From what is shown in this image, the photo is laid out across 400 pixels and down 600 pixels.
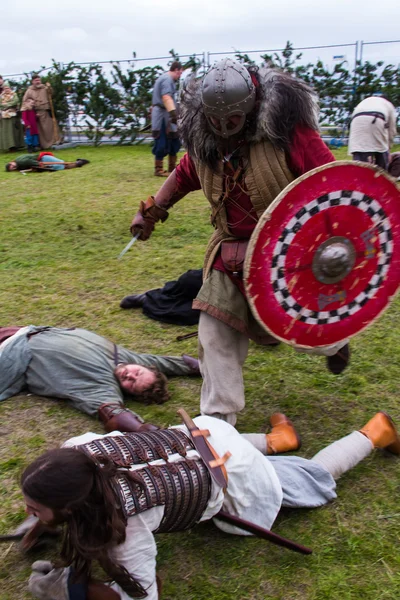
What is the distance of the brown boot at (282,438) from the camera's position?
9.34 ft

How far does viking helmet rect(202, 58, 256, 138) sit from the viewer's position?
8.25 feet

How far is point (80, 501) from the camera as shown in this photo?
178 cm

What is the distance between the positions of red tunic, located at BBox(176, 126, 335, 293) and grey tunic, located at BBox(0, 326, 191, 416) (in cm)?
94

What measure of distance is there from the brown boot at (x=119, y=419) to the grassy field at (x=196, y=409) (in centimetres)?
14

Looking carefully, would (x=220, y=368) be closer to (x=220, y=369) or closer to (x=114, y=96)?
(x=220, y=369)

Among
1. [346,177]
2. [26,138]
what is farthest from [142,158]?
[346,177]

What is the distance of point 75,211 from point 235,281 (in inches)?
206

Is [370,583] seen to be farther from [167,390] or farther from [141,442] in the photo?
[167,390]

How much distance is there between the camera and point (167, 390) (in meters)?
3.42

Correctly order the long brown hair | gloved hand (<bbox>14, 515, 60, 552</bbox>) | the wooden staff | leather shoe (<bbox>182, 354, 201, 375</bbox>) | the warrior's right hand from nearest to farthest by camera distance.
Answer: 1. the long brown hair
2. gloved hand (<bbox>14, 515, 60, 552</bbox>)
3. the warrior's right hand
4. leather shoe (<bbox>182, 354, 201, 375</bbox>)
5. the wooden staff

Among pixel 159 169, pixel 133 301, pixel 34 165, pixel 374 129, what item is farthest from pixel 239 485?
pixel 34 165

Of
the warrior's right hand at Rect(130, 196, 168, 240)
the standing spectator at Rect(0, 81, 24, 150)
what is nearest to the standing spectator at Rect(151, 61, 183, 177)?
the standing spectator at Rect(0, 81, 24, 150)

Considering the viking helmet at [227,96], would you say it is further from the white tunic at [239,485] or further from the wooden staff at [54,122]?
the wooden staff at [54,122]

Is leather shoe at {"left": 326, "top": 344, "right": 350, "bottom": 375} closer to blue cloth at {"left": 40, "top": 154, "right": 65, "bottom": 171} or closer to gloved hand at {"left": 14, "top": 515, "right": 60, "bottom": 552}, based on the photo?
gloved hand at {"left": 14, "top": 515, "right": 60, "bottom": 552}
